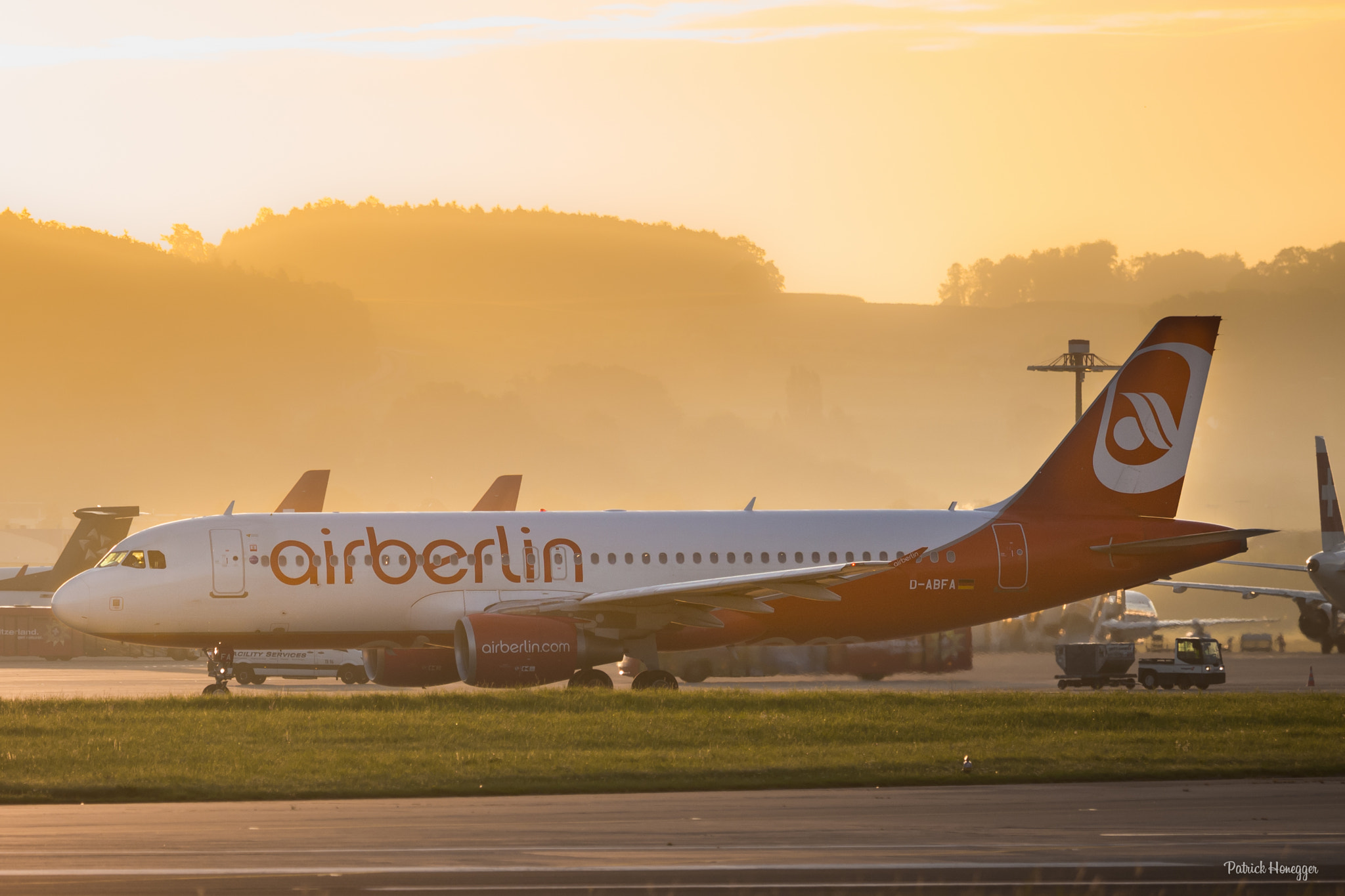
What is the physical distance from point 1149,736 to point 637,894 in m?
14.0

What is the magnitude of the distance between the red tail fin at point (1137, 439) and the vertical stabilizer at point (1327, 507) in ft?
87.5

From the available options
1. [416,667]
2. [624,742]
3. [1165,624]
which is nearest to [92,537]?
[416,667]

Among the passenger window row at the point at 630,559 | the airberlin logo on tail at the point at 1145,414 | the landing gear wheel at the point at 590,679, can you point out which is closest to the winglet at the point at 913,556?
the passenger window row at the point at 630,559

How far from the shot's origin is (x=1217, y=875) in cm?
1216

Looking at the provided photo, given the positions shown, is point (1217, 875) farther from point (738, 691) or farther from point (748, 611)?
point (748, 611)

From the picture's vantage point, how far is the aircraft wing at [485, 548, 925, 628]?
3123cm

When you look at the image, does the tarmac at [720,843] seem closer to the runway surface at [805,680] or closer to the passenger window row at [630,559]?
the passenger window row at [630,559]

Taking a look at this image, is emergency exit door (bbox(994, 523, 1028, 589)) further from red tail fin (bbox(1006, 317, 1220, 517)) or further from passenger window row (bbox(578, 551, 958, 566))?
passenger window row (bbox(578, 551, 958, 566))

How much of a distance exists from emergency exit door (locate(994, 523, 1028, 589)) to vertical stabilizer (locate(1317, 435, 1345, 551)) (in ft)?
97.1

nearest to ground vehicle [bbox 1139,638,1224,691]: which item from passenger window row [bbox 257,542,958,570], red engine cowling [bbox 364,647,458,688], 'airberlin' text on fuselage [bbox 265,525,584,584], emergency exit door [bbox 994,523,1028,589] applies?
emergency exit door [bbox 994,523,1028,589]

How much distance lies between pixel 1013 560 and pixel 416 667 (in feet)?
48.6

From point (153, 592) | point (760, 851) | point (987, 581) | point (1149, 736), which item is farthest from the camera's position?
point (987, 581)

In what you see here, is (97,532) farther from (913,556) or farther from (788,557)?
(913,556)

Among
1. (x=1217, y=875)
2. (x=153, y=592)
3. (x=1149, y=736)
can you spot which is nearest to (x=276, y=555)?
(x=153, y=592)
